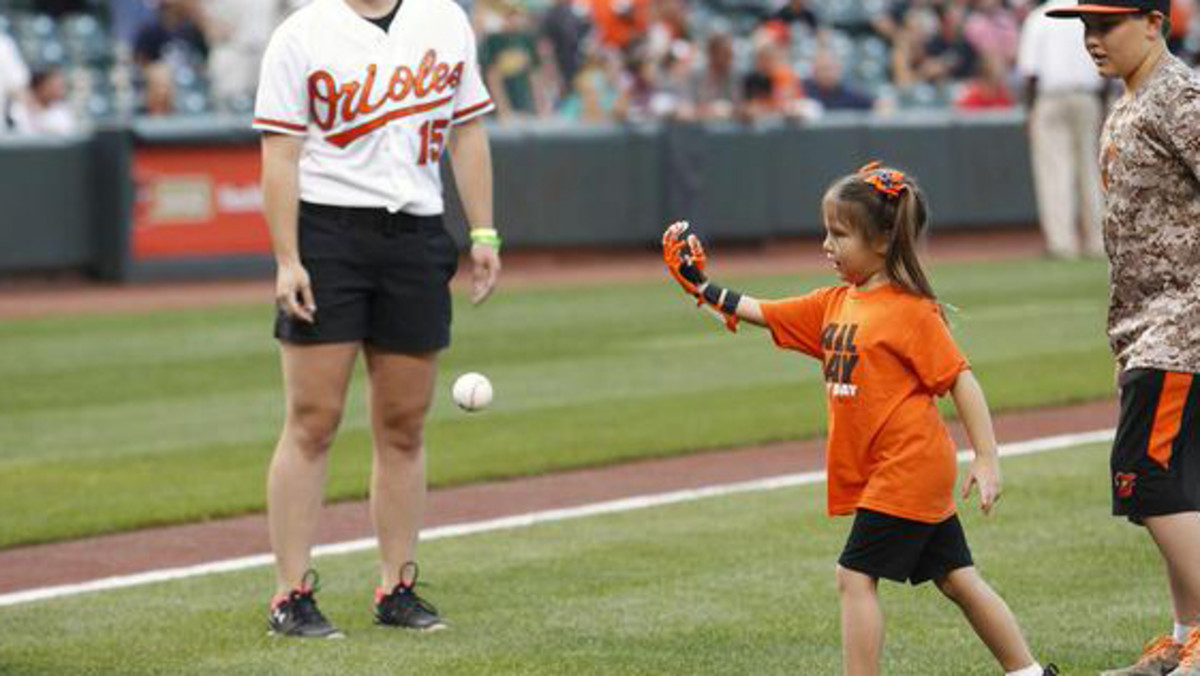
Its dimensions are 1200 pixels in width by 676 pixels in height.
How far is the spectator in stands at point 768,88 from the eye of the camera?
895 inches

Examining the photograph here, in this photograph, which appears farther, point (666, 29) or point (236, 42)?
point (666, 29)

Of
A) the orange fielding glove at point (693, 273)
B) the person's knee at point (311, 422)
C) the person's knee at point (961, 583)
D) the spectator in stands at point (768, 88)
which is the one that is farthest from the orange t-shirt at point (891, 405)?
the spectator in stands at point (768, 88)

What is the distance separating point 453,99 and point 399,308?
2.19 feet

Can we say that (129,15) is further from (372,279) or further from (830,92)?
(372,279)

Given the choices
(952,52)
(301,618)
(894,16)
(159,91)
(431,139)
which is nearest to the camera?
(301,618)

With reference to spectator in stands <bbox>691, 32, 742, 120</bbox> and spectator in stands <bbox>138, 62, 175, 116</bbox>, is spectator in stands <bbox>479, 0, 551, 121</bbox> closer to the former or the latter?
spectator in stands <bbox>691, 32, 742, 120</bbox>

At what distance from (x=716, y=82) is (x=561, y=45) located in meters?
1.71

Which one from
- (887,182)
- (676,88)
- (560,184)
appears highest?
(887,182)

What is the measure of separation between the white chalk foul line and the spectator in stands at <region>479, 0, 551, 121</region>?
1182 cm

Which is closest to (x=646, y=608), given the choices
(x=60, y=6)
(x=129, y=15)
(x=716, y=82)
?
(x=716, y=82)

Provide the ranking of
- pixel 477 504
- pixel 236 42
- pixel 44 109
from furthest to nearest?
1. pixel 236 42
2. pixel 44 109
3. pixel 477 504

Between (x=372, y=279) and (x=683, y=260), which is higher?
(x=683, y=260)

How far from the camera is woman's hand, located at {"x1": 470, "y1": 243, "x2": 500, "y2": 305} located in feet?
23.4

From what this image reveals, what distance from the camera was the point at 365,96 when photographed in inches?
267
